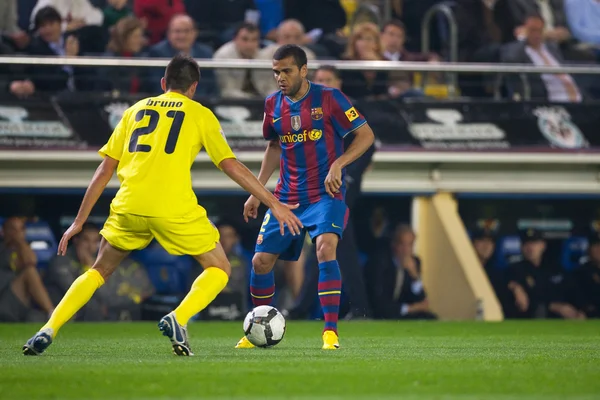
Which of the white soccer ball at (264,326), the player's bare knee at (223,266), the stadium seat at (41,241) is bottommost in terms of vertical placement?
the stadium seat at (41,241)

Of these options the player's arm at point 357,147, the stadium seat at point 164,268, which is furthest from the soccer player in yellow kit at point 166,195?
the stadium seat at point 164,268

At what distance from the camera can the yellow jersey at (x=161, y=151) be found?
7.64 m

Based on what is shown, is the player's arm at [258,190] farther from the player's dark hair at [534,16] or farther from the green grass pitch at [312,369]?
the player's dark hair at [534,16]

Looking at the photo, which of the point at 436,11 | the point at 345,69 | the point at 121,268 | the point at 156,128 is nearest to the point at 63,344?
the point at 156,128

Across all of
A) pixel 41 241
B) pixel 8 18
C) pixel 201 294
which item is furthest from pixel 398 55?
pixel 201 294

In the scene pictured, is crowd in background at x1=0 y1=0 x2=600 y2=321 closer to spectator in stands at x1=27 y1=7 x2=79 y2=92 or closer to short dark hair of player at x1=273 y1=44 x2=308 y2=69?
spectator in stands at x1=27 y1=7 x2=79 y2=92

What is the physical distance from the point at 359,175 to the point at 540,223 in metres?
4.78

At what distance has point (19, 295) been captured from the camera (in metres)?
13.9

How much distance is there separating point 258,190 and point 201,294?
0.73m

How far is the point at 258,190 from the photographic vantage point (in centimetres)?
771

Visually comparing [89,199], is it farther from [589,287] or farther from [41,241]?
[589,287]

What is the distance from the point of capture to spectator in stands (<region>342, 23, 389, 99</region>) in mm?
14758

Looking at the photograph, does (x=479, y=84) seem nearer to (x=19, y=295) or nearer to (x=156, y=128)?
(x=19, y=295)

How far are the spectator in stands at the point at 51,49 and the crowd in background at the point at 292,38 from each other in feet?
0.04
